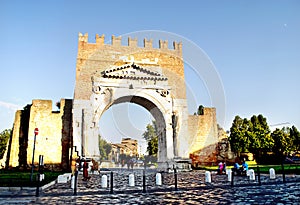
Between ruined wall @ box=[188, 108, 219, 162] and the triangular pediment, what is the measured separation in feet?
15.7

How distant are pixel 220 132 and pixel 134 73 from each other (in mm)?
11622

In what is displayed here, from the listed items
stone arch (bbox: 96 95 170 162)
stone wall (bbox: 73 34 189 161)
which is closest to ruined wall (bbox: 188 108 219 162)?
stone wall (bbox: 73 34 189 161)

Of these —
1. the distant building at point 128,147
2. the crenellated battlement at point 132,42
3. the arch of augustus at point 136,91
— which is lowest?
the distant building at point 128,147

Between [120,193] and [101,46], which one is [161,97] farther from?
[120,193]

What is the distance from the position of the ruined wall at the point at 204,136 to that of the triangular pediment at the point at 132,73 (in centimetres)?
480

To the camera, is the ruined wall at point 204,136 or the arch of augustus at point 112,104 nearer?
the arch of augustus at point 112,104

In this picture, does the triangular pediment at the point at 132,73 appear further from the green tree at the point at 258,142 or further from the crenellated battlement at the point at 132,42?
the green tree at the point at 258,142

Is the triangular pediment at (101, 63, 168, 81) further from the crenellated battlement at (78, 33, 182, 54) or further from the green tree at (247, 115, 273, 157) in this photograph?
the green tree at (247, 115, 273, 157)

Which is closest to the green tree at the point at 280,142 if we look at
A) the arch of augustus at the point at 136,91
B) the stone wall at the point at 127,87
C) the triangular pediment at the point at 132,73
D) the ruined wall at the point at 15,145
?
the arch of augustus at the point at 136,91

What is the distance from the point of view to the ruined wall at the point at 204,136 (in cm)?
2386

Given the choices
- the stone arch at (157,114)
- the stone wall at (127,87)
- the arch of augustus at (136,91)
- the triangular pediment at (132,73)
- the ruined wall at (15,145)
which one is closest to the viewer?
the stone wall at (127,87)

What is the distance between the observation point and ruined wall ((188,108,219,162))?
2386 cm

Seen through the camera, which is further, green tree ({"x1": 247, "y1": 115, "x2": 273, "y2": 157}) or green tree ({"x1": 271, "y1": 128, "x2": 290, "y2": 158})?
green tree ({"x1": 271, "y1": 128, "x2": 290, "y2": 158})

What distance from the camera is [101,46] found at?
23.3 metres
